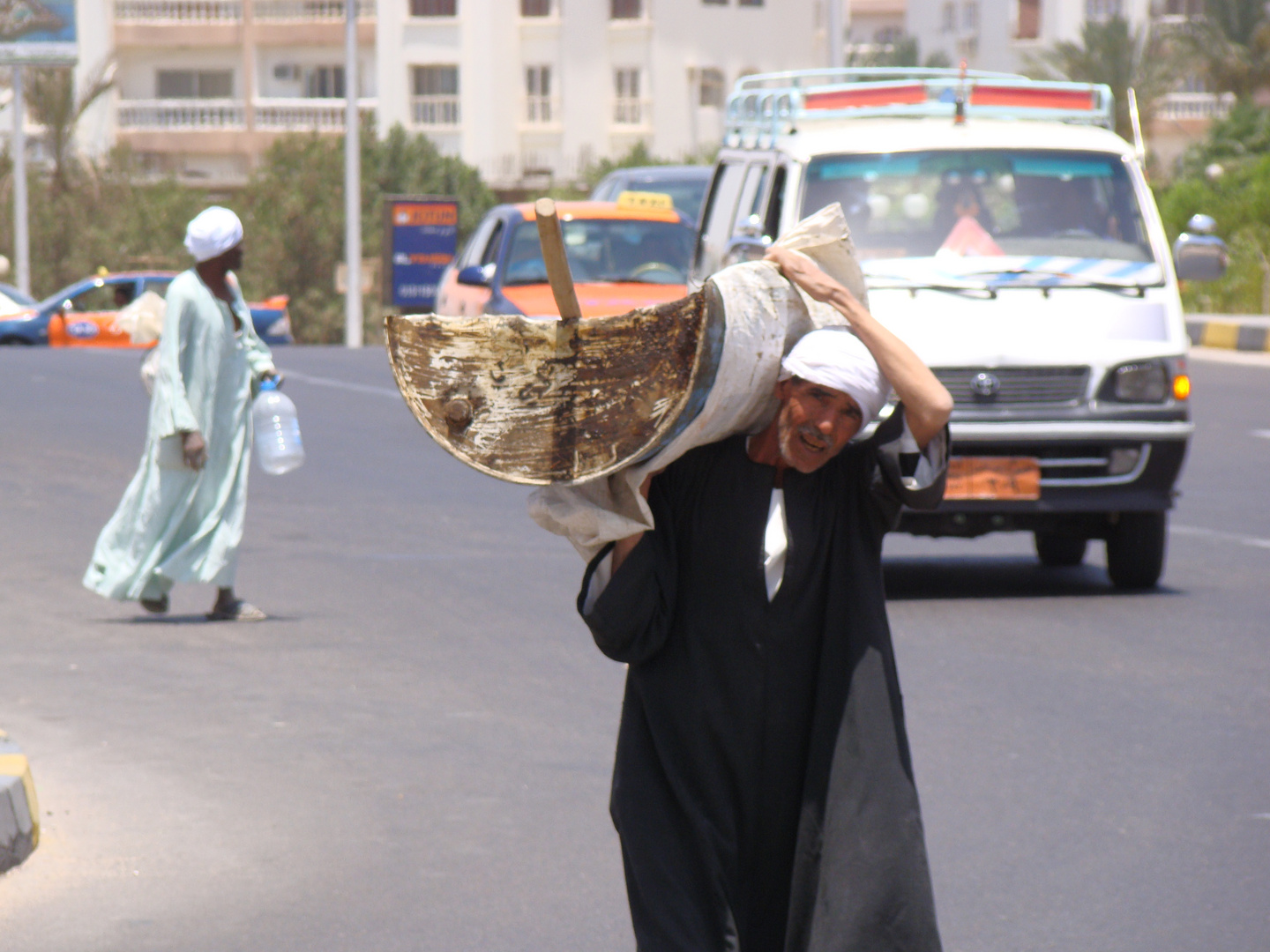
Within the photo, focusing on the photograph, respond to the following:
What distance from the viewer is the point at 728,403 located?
10.5 feet

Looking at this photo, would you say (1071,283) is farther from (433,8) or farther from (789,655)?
(433,8)

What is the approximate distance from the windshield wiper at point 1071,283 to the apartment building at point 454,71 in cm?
5221

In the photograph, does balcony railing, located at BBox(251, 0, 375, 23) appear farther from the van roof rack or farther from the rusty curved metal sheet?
the rusty curved metal sheet

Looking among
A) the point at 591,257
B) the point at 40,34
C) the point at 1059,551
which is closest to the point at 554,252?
the point at 1059,551

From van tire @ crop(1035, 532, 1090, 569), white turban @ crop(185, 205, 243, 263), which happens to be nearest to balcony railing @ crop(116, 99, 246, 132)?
van tire @ crop(1035, 532, 1090, 569)

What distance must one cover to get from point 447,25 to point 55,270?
15.7 m

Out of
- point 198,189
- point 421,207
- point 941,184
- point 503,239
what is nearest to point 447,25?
point 198,189

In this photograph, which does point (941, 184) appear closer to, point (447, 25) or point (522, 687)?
point (522, 687)

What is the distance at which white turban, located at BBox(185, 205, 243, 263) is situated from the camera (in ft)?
27.1

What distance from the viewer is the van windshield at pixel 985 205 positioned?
985 centimetres

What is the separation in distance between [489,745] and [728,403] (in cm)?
367

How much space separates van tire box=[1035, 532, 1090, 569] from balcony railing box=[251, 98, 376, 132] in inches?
2199

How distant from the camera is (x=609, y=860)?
5.46m

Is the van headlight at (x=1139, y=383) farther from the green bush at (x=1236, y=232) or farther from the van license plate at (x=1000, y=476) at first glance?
the green bush at (x=1236, y=232)
